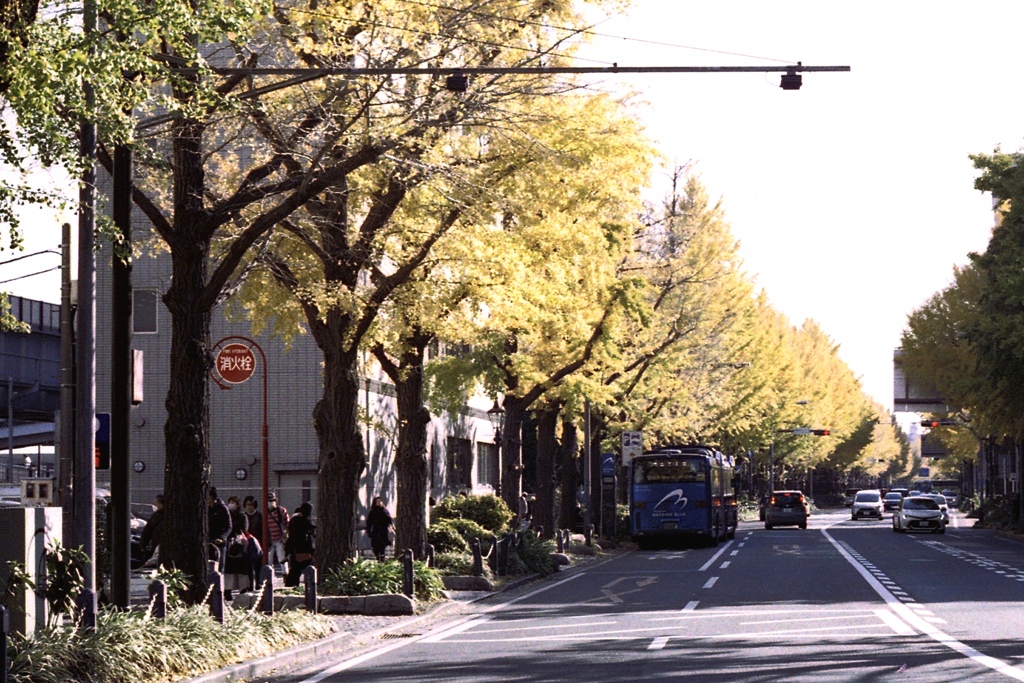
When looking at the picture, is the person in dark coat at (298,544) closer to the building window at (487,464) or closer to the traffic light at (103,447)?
the traffic light at (103,447)

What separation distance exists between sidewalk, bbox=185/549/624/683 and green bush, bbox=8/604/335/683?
0.23 meters

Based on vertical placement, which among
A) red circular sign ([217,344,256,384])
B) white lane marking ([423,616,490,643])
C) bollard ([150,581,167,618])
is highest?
red circular sign ([217,344,256,384])

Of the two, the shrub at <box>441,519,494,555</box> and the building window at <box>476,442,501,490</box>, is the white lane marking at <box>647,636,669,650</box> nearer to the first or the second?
the shrub at <box>441,519,494,555</box>

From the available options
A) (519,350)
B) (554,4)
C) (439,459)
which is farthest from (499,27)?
(439,459)

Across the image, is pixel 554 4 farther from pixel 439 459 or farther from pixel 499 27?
pixel 439 459

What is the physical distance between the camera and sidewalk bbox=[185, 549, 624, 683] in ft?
48.5

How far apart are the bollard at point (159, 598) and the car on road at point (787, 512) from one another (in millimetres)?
55549

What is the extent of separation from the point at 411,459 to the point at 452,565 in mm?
2515

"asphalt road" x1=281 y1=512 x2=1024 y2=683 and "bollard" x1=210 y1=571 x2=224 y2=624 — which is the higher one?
"bollard" x1=210 y1=571 x2=224 y2=624

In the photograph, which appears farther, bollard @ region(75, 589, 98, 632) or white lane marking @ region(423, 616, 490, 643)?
white lane marking @ region(423, 616, 490, 643)

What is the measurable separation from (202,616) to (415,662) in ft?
7.13

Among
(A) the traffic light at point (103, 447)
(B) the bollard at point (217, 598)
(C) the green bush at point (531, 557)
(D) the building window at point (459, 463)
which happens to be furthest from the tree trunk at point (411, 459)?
(D) the building window at point (459, 463)

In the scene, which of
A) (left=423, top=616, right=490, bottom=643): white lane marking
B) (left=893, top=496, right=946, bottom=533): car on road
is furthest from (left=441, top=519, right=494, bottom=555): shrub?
(left=893, top=496, right=946, bottom=533): car on road

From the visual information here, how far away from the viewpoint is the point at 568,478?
48188mm
